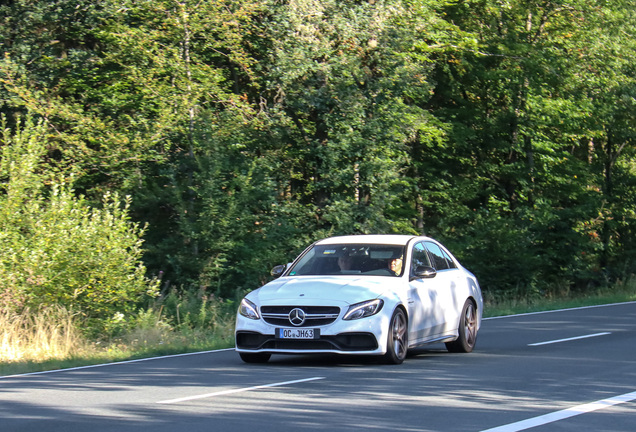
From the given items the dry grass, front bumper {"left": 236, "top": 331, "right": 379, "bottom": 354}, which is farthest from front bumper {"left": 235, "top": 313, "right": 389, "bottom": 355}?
the dry grass

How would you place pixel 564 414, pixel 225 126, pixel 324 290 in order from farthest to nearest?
1. pixel 225 126
2. pixel 324 290
3. pixel 564 414

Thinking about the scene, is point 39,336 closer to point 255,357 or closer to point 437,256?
point 255,357

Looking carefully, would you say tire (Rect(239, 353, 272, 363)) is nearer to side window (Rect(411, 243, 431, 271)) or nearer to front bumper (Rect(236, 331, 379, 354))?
front bumper (Rect(236, 331, 379, 354))

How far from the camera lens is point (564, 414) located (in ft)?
26.7

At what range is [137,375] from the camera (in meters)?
11.0

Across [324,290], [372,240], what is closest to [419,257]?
[372,240]

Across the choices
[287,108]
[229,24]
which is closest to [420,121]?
[287,108]

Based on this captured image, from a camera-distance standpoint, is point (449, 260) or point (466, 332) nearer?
point (466, 332)

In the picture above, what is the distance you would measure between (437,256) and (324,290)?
8.87 ft

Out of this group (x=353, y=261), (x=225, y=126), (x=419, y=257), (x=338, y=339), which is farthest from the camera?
(x=225, y=126)

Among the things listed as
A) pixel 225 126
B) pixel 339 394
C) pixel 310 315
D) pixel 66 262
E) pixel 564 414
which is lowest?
pixel 564 414

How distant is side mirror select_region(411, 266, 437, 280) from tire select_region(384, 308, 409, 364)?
2.28ft

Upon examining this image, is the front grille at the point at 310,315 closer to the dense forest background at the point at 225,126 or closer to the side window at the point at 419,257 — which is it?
the side window at the point at 419,257

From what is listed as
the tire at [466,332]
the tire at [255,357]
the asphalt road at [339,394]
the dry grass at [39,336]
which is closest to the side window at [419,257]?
the tire at [466,332]
